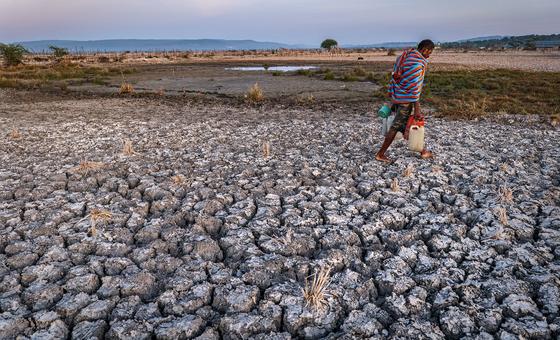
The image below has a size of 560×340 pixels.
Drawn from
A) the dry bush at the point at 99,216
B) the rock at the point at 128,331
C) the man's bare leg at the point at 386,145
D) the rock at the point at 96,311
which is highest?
the man's bare leg at the point at 386,145

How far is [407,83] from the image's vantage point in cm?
641

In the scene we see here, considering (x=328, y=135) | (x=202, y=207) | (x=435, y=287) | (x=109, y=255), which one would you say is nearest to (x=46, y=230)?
(x=109, y=255)

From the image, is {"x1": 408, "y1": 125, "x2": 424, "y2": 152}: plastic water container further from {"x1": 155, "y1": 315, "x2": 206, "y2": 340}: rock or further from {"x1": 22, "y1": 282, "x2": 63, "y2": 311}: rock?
{"x1": 22, "y1": 282, "x2": 63, "y2": 311}: rock

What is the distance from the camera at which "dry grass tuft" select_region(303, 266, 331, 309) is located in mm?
3408

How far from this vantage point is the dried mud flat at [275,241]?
10.7 ft

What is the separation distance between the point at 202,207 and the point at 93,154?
3550 mm

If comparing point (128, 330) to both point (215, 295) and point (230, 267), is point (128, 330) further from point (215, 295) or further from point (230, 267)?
point (230, 267)

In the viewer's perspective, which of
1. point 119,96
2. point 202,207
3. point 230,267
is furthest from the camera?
point 119,96

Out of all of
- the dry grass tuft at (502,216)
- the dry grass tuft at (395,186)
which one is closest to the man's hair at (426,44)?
the dry grass tuft at (395,186)

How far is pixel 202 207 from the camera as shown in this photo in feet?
17.4

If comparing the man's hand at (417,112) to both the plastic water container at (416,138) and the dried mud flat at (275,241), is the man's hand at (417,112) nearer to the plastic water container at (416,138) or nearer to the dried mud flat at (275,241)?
the plastic water container at (416,138)

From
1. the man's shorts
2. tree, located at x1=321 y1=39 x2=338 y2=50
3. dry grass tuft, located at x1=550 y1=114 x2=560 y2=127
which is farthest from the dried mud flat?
tree, located at x1=321 y1=39 x2=338 y2=50

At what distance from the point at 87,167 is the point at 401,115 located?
5192 mm

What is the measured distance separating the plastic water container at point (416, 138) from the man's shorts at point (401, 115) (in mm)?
299
